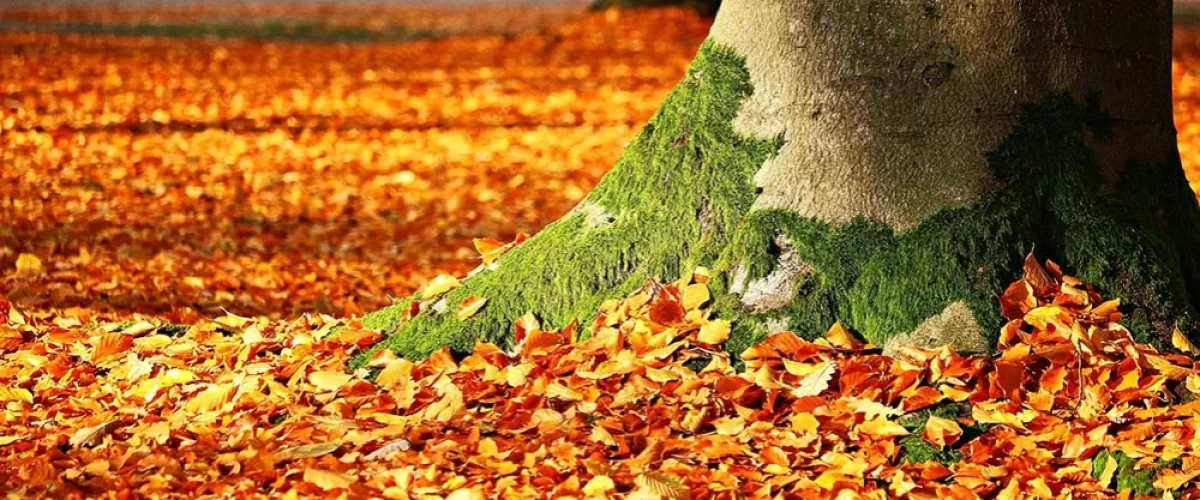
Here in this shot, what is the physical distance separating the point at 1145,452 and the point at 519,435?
151 centimetres

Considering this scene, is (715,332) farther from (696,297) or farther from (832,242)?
(832,242)

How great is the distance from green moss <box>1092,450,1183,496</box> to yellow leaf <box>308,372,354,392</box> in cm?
199

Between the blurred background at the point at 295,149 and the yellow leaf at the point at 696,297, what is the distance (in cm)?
232

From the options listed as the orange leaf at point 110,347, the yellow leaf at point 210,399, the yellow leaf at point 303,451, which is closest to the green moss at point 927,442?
the yellow leaf at point 303,451

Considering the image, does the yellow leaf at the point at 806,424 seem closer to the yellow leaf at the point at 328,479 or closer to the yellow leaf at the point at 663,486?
the yellow leaf at the point at 663,486

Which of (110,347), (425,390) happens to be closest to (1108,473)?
(425,390)

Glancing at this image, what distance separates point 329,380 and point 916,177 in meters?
1.70

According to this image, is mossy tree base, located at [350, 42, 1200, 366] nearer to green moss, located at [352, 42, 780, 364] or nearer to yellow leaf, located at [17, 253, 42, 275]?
green moss, located at [352, 42, 780, 364]

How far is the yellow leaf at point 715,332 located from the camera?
428 cm

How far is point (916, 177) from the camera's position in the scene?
432cm

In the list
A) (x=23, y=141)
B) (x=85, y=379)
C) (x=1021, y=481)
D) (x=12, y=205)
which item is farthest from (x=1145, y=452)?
(x=23, y=141)

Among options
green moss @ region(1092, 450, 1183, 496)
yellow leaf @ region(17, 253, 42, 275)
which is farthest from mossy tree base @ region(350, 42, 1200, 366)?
yellow leaf @ region(17, 253, 42, 275)

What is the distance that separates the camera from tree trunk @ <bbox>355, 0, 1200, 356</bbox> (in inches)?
169

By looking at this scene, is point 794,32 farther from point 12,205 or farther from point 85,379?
point 12,205
